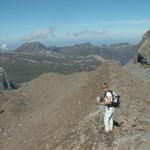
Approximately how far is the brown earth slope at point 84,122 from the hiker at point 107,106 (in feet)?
1.89

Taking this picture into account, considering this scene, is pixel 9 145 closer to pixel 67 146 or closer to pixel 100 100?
pixel 67 146

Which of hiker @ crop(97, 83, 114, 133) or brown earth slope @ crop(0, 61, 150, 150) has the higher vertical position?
hiker @ crop(97, 83, 114, 133)

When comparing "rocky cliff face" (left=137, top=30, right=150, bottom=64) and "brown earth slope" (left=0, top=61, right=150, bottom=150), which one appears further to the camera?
"rocky cliff face" (left=137, top=30, right=150, bottom=64)

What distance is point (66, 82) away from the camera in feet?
256

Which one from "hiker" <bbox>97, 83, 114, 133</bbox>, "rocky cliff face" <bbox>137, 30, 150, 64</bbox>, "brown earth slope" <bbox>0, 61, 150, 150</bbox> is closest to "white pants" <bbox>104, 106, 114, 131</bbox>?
"hiker" <bbox>97, 83, 114, 133</bbox>

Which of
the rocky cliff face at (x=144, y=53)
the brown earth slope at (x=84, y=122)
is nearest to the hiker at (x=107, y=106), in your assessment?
the brown earth slope at (x=84, y=122)

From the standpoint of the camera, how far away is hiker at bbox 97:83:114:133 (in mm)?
22250

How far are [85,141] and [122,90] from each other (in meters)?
9.91

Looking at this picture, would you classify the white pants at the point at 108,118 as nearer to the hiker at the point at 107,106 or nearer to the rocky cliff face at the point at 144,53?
the hiker at the point at 107,106

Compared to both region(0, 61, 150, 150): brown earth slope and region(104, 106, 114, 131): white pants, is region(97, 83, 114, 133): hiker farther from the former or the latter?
region(0, 61, 150, 150): brown earth slope

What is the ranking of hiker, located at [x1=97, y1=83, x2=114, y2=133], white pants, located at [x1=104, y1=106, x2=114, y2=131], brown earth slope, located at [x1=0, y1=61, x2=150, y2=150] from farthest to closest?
brown earth slope, located at [x1=0, y1=61, x2=150, y2=150]
white pants, located at [x1=104, y1=106, x2=114, y2=131]
hiker, located at [x1=97, y1=83, x2=114, y2=133]

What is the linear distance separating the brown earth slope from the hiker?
1.89ft

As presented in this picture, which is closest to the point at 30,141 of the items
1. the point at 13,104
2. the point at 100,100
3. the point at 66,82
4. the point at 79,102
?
the point at 79,102

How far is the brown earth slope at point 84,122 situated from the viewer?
77.9ft
